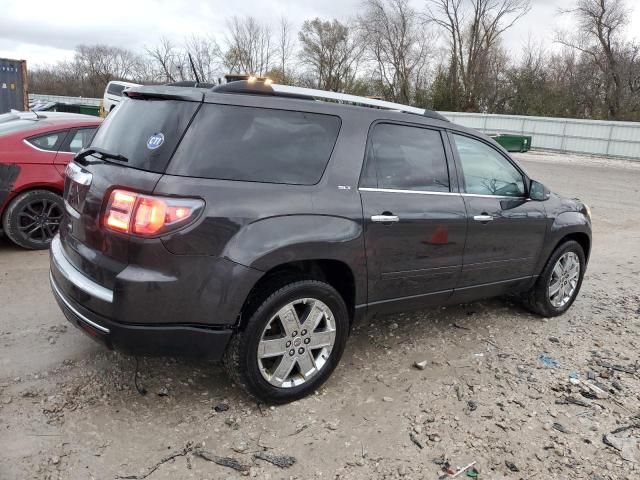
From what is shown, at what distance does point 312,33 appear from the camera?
48406mm

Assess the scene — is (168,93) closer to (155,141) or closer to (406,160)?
(155,141)

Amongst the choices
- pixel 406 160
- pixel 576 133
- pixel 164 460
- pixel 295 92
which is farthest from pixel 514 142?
pixel 164 460

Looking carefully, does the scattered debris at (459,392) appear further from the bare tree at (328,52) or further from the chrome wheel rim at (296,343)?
the bare tree at (328,52)

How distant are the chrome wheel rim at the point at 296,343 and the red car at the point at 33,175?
3774 mm

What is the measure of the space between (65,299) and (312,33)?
49.4 metres

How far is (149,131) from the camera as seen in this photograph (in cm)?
279

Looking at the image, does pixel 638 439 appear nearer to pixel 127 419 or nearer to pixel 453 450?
pixel 453 450

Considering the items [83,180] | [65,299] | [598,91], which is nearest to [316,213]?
[83,180]

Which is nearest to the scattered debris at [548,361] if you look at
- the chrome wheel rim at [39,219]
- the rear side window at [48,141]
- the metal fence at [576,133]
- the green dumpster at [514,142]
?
the chrome wheel rim at [39,219]

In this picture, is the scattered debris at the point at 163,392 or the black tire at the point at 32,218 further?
the black tire at the point at 32,218

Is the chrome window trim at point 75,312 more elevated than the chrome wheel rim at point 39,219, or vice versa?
the chrome window trim at point 75,312

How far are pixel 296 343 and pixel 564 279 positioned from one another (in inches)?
116

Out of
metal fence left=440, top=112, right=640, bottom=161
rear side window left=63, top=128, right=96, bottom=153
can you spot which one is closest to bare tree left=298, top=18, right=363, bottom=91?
metal fence left=440, top=112, right=640, bottom=161

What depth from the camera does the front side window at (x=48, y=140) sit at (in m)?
5.83
